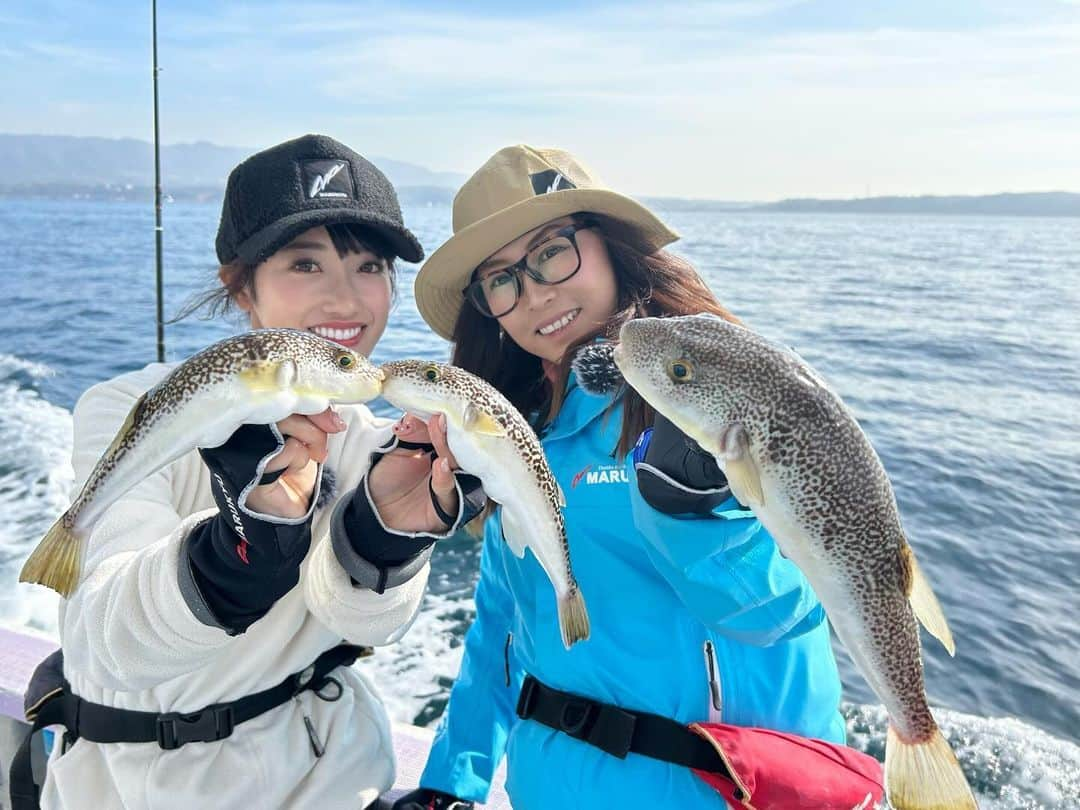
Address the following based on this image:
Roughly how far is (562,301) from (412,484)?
1.29 meters

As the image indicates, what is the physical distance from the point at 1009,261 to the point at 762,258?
15.8 metres

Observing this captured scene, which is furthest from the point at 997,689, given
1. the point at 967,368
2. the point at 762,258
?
the point at 762,258

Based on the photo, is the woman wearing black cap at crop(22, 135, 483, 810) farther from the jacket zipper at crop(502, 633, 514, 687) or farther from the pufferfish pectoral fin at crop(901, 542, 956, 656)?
the pufferfish pectoral fin at crop(901, 542, 956, 656)

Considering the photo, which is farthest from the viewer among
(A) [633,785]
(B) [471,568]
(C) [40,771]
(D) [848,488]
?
(B) [471,568]

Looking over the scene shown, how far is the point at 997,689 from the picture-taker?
754 cm

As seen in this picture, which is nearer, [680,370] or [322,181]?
[680,370]

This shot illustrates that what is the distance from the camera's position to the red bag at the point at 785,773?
274cm

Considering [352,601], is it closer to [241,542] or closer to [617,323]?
[241,542]

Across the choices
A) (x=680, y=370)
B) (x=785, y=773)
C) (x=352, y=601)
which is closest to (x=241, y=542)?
(x=352, y=601)

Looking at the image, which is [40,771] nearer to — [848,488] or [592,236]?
[592,236]

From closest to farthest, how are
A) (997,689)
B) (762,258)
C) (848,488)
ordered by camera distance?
(848,488)
(997,689)
(762,258)

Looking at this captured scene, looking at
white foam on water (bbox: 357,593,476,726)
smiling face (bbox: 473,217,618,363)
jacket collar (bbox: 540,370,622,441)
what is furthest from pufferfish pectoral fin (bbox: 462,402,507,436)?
white foam on water (bbox: 357,593,476,726)

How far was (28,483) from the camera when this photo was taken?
10.9 metres

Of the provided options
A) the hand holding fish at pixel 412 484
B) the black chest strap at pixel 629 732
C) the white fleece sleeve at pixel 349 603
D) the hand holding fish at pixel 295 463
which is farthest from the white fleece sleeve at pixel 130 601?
the black chest strap at pixel 629 732
